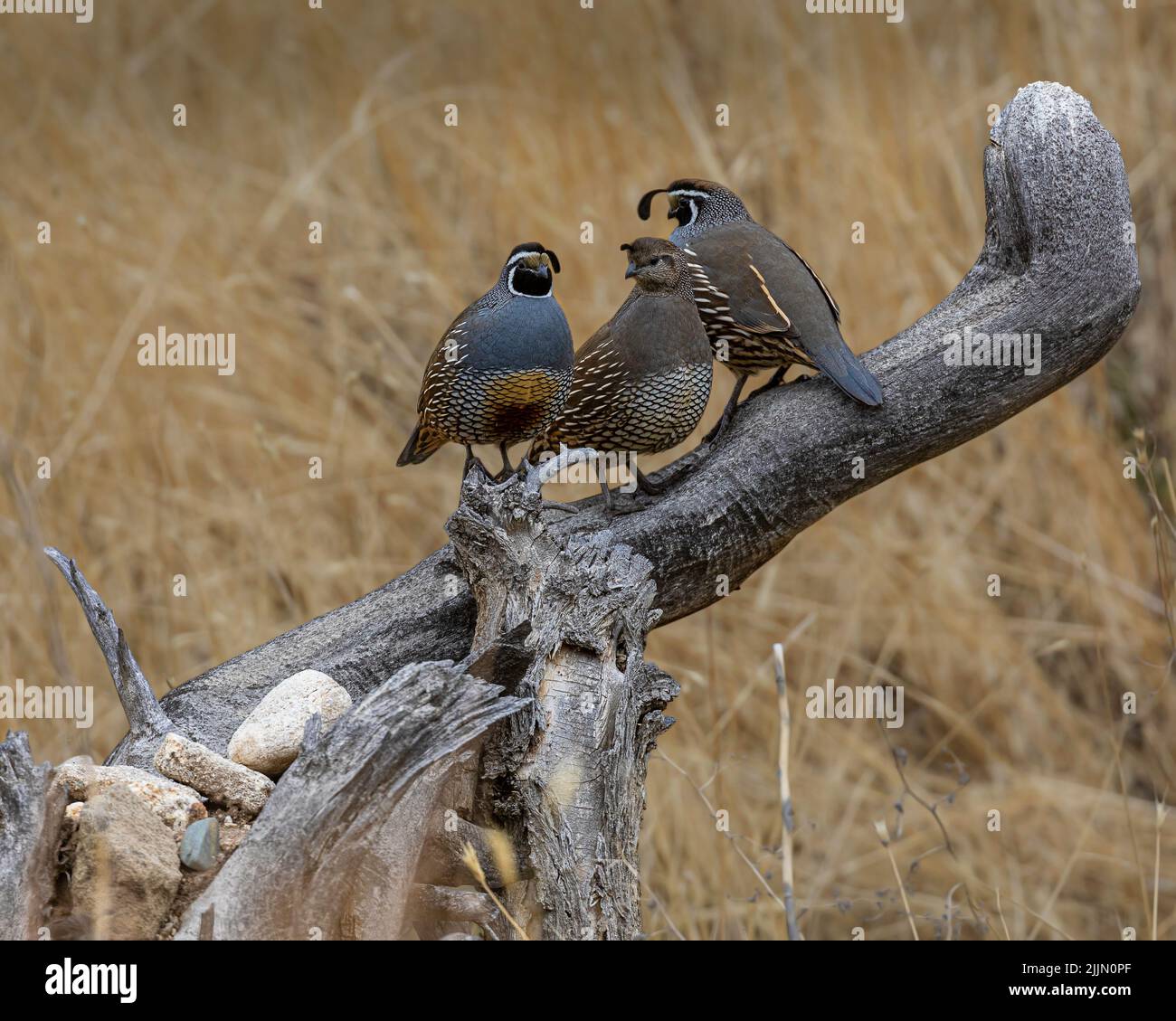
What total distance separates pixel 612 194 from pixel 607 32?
0.84 m

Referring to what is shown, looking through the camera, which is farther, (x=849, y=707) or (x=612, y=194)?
(x=612, y=194)

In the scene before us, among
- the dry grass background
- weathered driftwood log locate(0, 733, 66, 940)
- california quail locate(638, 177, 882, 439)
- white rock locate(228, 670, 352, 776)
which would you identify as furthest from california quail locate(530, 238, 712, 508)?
the dry grass background

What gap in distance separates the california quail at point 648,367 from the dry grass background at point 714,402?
5.23 feet

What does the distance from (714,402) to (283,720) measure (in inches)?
121

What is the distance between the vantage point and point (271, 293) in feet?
18.2

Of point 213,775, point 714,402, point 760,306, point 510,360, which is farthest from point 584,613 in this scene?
point 714,402

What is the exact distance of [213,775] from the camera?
7.09 ft

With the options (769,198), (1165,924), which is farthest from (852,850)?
(769,198)

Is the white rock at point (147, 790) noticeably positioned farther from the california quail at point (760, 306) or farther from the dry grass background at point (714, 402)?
the dry grass background at point (714, 402)

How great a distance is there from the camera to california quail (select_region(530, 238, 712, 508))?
258cm

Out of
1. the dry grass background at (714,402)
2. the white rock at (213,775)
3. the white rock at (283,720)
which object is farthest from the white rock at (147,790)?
the dry grass background at (714,402)

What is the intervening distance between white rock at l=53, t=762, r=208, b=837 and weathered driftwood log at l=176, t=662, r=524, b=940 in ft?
0.54

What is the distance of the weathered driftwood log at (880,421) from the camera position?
2615 mm

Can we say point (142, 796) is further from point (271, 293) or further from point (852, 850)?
point (271, 293)
